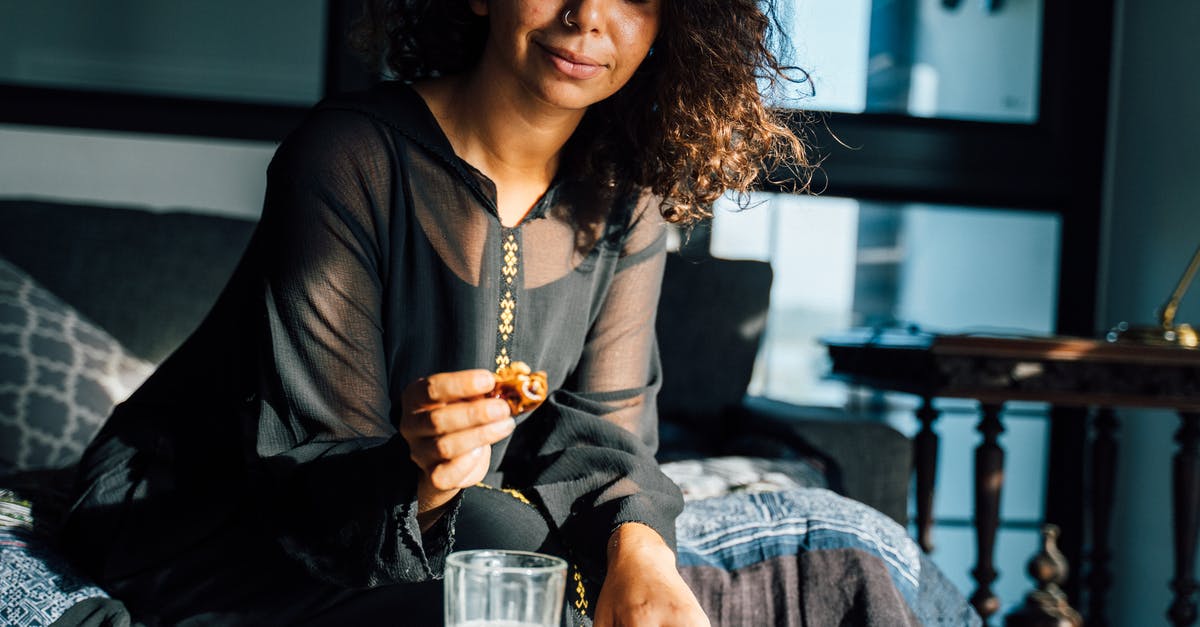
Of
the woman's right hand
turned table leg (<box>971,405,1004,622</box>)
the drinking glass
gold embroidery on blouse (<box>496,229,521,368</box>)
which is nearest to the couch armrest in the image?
turned table leg (<box>971,405,1004,622</box>)

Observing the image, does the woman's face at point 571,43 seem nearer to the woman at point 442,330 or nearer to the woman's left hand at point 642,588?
the woman at point 442,330

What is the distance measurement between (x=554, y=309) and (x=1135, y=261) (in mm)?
2059

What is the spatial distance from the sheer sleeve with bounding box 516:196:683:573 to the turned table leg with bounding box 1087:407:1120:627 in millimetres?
1518

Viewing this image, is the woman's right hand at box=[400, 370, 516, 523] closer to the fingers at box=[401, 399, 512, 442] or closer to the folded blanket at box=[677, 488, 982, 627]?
the fingers at box=[401, 399, 512, 442]

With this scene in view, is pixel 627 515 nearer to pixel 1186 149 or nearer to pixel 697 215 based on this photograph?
pixel 697 215

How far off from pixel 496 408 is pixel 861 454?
1.49 metres

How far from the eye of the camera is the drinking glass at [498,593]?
612 mm

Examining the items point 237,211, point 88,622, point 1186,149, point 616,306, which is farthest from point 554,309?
point 1186,149

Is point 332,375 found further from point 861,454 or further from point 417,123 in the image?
point 861,454

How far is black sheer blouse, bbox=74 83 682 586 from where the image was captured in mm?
1054

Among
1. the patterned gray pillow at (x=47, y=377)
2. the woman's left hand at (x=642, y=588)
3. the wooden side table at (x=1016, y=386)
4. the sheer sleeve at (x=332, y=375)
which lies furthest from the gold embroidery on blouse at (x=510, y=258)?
the wooden side table at (x=1016, y=386)

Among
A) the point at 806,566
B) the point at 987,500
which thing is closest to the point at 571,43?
the point at 806,566

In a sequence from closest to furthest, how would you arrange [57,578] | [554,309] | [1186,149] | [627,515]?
1. [627,515]
2. [57,578]
3. [554,309]
4. [1186,149]

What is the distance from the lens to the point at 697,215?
55.0 inches
